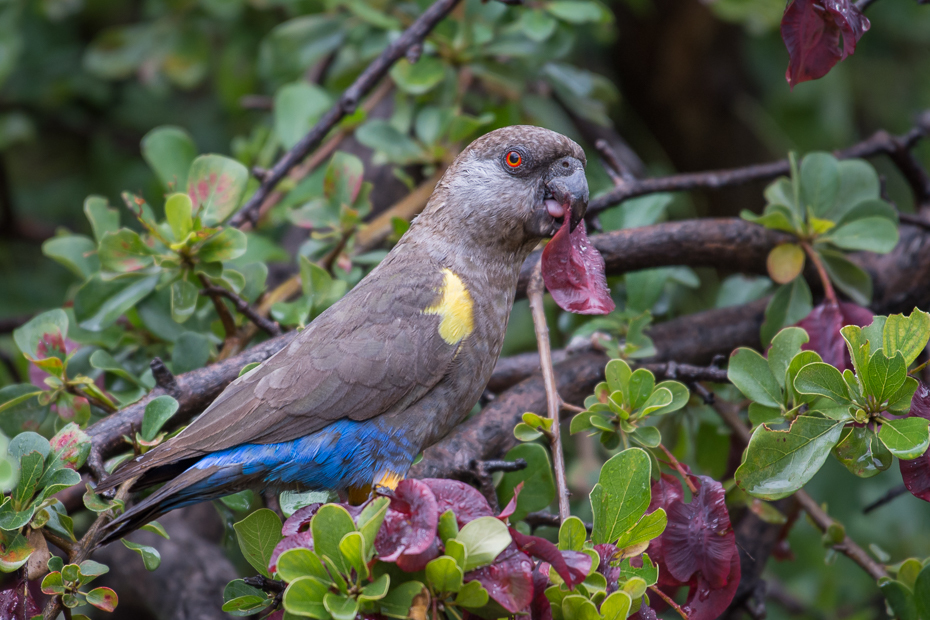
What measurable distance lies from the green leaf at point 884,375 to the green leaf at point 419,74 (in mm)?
1864

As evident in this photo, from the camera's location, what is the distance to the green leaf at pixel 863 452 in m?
1.59

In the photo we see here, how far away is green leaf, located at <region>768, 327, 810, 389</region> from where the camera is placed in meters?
1.81

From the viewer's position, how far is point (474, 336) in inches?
80.9

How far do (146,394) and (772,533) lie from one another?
6.49 feet

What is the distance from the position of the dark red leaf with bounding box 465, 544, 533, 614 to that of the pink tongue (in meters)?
0.60

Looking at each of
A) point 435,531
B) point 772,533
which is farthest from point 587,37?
point 435,531

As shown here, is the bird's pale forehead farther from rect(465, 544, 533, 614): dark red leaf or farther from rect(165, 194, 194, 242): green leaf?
rect(465, 544, 533, 614): dark red leaf

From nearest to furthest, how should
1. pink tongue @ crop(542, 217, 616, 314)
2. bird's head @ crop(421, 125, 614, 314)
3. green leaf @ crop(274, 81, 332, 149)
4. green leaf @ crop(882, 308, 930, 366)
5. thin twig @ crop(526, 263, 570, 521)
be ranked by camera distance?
green leaf @ crop(882, 308, 930, 366) < thin twig @ crop(526, 263, 570, 521) < pink tongue @ crop(542, 217, 616, 314) < bird's head @ crop(421, 125, 614, 314) < green leaf @ crop(274, 81, 332, 149)

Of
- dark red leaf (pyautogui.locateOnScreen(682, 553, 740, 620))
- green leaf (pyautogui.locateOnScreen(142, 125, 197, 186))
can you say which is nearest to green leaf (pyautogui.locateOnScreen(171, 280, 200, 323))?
green leaf (pyautogui.locateOnScreen(142, 125, 197, 186))

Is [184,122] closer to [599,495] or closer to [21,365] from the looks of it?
[21,365]

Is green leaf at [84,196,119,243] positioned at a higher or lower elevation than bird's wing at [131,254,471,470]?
higher

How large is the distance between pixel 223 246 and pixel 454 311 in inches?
28.2

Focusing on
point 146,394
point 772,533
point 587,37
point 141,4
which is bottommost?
point 772,533

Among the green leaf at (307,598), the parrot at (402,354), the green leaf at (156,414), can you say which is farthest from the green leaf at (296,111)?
the green leaf at (307,598)
